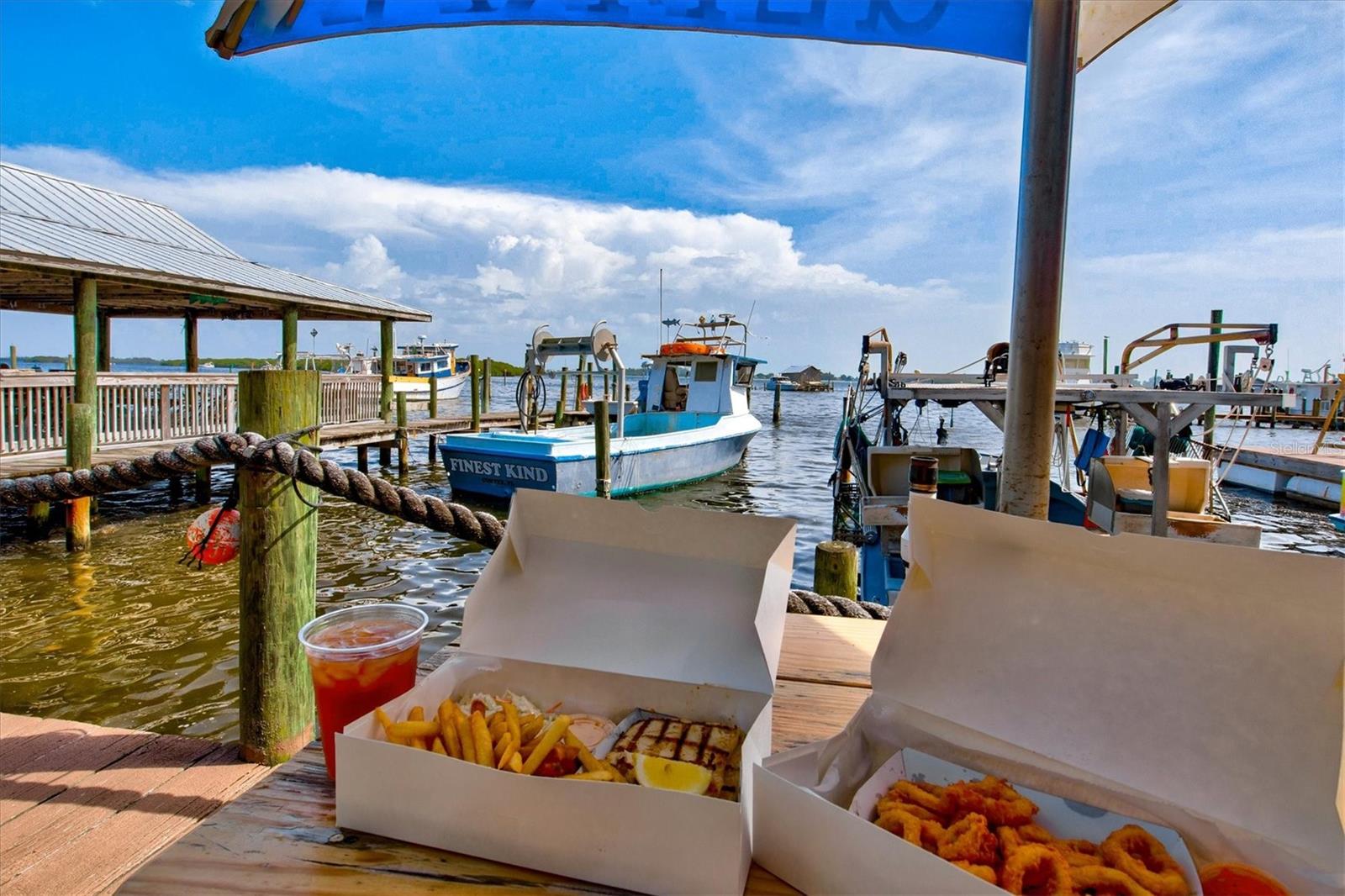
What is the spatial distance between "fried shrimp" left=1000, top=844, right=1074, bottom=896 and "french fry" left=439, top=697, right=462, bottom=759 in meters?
0.73

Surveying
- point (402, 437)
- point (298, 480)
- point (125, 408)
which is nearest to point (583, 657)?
point (298, 480)

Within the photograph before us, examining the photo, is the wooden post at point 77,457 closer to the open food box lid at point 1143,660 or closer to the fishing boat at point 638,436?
the fishing boat at point 638,436

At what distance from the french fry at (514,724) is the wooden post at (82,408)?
9638mm

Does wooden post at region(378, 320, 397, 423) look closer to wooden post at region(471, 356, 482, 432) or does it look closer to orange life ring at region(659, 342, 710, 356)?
wooden post at region(471, 356, 482, 432)

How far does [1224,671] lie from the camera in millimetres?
909

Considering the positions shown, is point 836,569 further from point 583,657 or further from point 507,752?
point 507,752

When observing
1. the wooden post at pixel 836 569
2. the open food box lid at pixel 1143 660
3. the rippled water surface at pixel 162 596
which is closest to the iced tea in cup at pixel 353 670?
the open food box lid at pixel 1143 660

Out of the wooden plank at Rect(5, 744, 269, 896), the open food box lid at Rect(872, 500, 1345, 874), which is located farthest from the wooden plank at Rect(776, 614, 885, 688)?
the wooden plank at Rect(5, 744, 269, 896)

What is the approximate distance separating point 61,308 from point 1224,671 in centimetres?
2138

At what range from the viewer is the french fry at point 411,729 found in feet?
3.22

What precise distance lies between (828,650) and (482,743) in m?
1.04

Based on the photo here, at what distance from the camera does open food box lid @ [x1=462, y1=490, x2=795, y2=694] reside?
1229mm

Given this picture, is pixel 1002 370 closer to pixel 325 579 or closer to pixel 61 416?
pixel 325 579

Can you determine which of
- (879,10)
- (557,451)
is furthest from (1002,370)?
(557,451)
